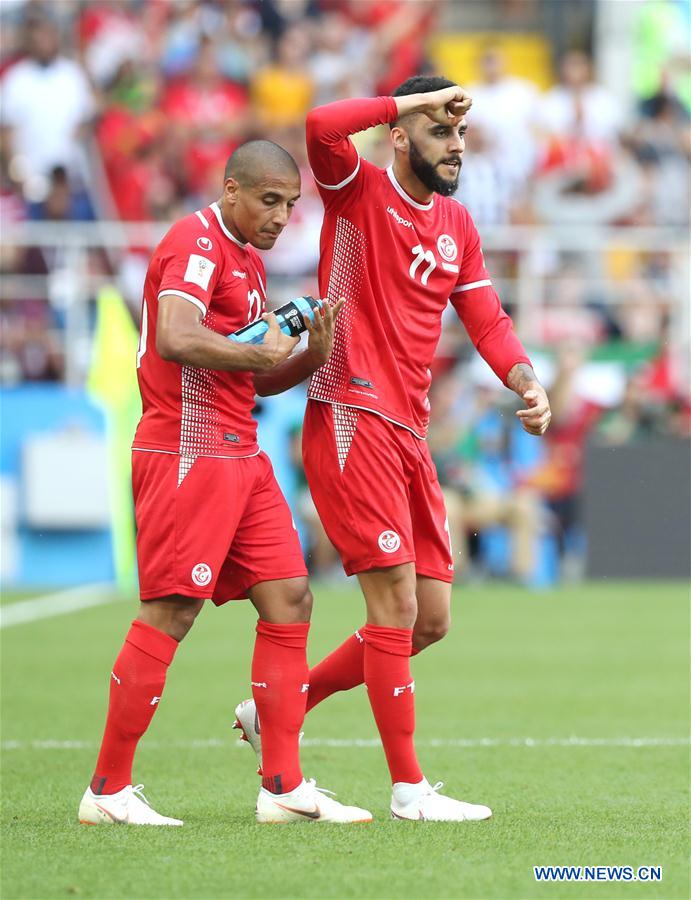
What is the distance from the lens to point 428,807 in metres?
5.72

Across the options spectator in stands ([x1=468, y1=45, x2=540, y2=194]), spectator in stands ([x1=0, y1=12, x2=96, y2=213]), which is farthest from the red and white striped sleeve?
spectator in stands ([x1=0, y1=12, x2=96, y2=213])

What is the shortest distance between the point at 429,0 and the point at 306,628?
17042mm

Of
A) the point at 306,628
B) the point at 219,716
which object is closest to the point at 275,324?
the point at 306,628

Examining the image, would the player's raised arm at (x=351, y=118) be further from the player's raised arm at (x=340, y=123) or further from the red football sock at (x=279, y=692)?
the red football sock at (x=279, y=692)

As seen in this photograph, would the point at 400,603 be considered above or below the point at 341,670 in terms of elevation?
above

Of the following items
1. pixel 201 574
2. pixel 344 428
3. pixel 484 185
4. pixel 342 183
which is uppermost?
pixel 484 185

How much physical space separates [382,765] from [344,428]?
1.86 metres

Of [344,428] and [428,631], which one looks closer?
[344,428]

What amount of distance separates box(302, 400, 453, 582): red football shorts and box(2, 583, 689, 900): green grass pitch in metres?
0.96

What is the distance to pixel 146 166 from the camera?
17.7m

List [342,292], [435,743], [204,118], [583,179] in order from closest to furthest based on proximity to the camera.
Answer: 1. [342,292]
2. [435,743]
3. [583,179]
4. [204,118]

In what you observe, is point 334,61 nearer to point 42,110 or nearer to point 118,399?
point 42,110

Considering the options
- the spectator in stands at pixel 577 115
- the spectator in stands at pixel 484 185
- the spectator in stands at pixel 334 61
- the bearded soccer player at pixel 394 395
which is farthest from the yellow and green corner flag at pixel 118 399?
the bearded soccer player at pixel 394 395

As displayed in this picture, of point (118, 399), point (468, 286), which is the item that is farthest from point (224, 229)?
point (118, 399)
